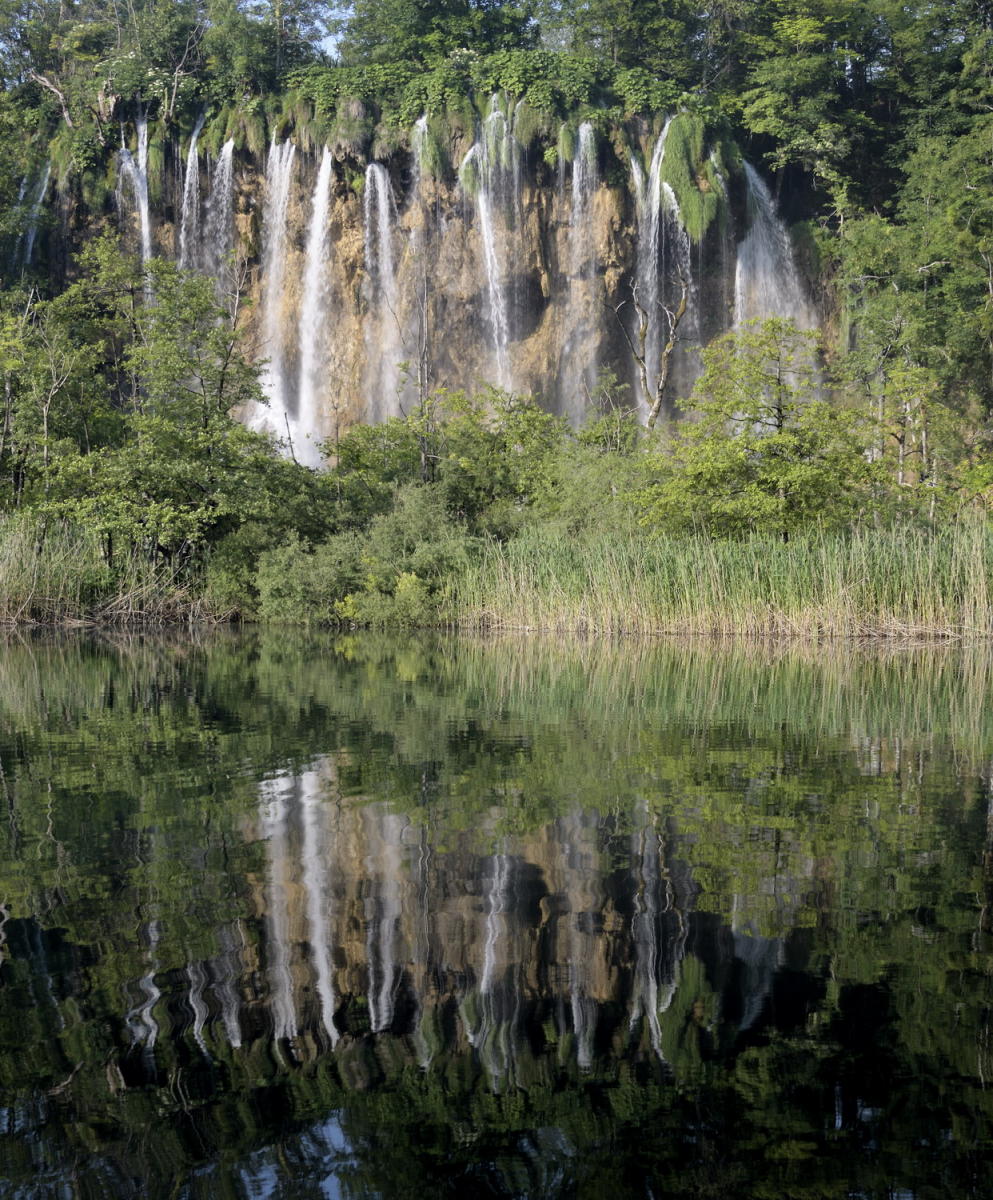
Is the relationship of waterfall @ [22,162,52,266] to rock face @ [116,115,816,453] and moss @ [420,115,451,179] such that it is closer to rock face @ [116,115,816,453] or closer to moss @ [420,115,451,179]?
rock face @ [116,115,816,453]

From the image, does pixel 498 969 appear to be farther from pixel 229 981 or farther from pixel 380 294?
pixel 380 294

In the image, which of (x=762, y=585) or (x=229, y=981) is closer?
(x=229, y=981)

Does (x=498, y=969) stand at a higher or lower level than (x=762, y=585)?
lower

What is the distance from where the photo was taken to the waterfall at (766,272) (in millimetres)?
37844

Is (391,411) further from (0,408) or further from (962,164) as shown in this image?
(962,164)

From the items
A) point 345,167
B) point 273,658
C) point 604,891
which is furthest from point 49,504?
point 604,891

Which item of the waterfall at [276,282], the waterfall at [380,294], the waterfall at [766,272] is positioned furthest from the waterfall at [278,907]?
the waterfall at [766,272]

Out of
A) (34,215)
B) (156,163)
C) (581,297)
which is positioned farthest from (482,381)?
(34,215)

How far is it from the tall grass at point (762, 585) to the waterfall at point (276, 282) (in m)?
17.9

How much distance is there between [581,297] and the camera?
3738 cm

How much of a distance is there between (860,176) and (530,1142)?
43302mm

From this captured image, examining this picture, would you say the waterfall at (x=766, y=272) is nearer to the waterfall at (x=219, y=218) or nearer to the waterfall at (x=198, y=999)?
the waterfall at (x=219, y=218)

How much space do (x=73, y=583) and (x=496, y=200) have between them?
21.1 meters

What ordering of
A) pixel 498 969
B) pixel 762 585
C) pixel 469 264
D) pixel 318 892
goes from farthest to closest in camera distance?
pixel 469 264
pixel 762 585
pixel 318 892
pixel 498 969
